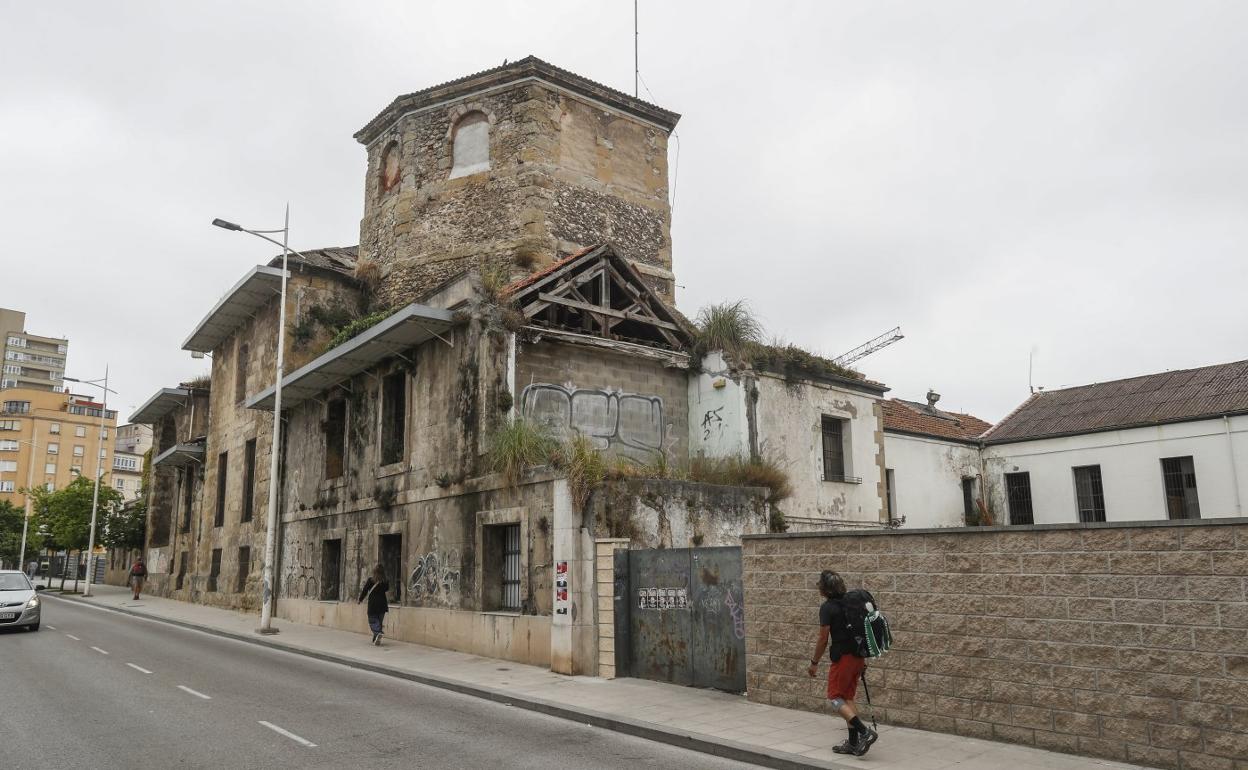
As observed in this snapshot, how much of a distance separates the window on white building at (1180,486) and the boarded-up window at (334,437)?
2378 cm

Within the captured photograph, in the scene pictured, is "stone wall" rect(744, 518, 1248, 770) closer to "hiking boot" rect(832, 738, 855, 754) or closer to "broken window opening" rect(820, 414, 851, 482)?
"hiking boot" rect(832, 738, 855, 754)

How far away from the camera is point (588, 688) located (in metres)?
11.6

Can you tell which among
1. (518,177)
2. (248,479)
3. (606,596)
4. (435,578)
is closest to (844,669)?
(606,596)

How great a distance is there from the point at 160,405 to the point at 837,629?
40.0m

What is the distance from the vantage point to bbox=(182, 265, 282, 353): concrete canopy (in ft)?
85.7

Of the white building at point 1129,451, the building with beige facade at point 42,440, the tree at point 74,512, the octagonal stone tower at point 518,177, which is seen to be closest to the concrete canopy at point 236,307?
the octagonal stone tower at point 518,177

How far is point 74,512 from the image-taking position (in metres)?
41.8

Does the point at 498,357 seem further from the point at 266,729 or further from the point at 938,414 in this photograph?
the point at 938,414

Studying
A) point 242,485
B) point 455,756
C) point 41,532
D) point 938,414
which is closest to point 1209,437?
point 938,414

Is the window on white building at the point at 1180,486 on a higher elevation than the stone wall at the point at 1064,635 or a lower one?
higher

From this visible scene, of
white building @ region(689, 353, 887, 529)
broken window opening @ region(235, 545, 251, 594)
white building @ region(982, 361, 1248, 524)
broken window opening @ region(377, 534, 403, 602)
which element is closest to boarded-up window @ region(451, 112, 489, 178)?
white building @ region(689, 353, 887, 529)

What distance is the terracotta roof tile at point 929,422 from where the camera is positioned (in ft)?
88.2

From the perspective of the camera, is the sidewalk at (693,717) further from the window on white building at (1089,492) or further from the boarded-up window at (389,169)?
the window on white building at (1089,492)

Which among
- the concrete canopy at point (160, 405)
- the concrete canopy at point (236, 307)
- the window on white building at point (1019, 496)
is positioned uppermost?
the concrete canopy at point (236, 307)
